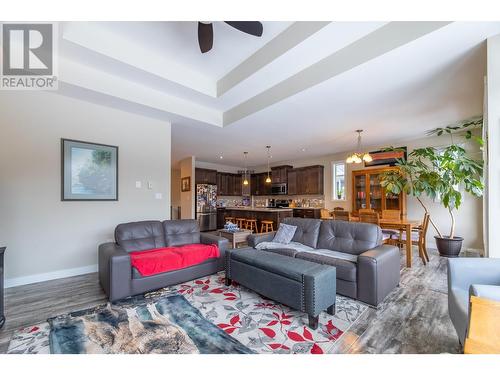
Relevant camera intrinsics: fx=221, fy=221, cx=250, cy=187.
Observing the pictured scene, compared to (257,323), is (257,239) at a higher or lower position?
higher

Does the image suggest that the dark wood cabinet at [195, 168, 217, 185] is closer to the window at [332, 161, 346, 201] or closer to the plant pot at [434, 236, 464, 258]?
the window at [332, 161, 346, 201]

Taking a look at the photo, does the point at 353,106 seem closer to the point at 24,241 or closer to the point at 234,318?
the point at 234,318

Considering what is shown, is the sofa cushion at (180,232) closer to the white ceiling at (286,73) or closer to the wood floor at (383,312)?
the wood floor at (383,312)

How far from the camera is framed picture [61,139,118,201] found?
328 cm

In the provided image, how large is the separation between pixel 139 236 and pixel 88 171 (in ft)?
4.42

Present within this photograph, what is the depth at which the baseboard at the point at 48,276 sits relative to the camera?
2906 mm

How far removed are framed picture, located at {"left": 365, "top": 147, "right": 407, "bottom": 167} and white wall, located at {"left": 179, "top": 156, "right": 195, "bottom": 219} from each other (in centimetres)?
558

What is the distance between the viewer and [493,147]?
1946 mm

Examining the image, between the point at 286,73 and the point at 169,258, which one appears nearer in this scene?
the point at 169,258

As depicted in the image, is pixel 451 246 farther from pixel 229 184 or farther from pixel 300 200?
pixel 229 184

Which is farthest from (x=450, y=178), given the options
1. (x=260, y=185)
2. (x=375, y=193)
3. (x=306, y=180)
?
(x=260, y=185)

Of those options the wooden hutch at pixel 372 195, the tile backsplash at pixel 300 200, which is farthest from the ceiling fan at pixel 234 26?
the tile backsplash at pixel 300 200
